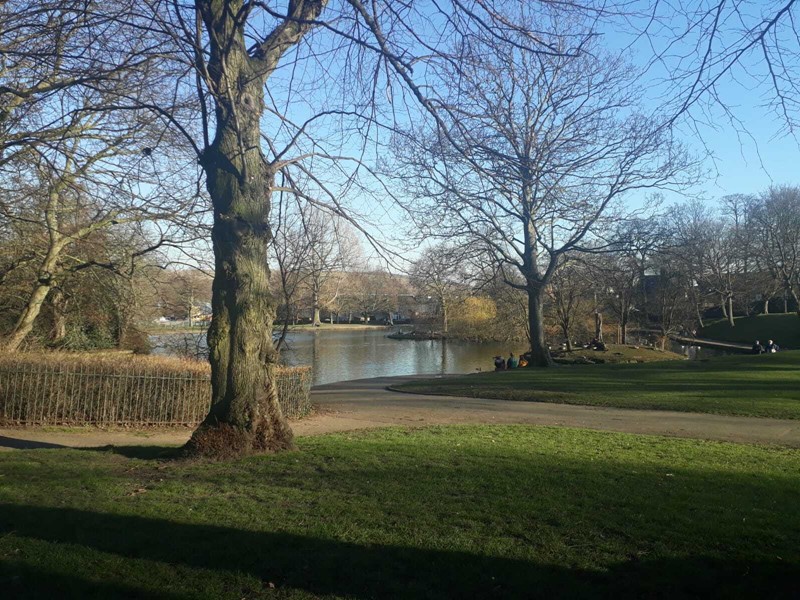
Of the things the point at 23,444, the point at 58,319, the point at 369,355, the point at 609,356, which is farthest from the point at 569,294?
the point at 23,444

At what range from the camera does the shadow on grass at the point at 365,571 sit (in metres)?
3.95

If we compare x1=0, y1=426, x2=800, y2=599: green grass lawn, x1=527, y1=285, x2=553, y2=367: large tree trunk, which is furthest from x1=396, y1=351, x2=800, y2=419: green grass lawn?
x1=0, y1=426, x2=800, y2=599: green grass lawn

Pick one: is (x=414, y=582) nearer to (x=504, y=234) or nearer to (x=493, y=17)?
(x=493, y=17)

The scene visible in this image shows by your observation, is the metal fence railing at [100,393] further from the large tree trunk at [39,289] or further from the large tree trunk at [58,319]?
the large tree trunk at [58,319]

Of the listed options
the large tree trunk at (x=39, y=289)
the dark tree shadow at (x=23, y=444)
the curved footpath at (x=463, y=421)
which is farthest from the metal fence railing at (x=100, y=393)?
the large tree trunk at (x=39, y=289)

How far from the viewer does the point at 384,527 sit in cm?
510

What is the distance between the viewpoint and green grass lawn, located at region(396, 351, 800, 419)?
15.7 meters

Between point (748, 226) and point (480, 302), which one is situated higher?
point (748, 226)

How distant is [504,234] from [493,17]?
19992 millimetres

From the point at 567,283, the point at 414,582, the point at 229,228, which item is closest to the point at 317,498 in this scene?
the point at 414,582

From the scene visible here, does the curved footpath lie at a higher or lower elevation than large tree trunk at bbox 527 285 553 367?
lower

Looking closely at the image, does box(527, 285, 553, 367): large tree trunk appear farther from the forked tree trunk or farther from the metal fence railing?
the forked tree trunk

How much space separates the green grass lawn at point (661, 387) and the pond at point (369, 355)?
7.15 metres

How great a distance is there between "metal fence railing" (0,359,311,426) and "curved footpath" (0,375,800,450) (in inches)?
19.1
